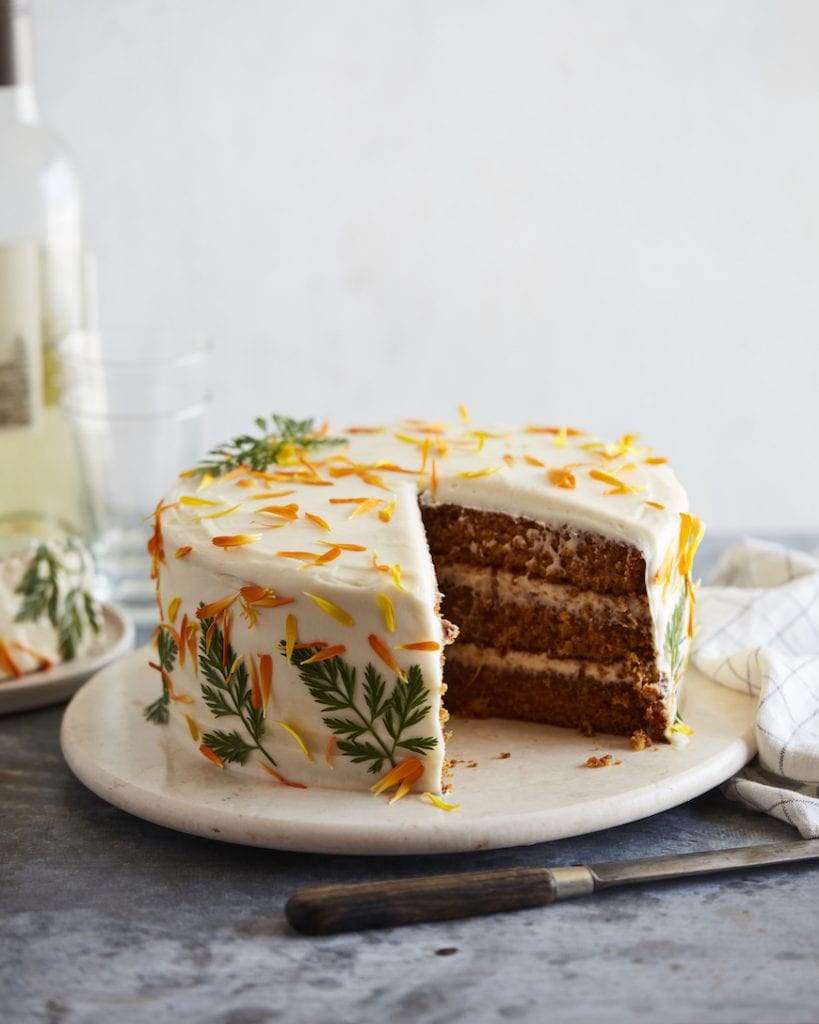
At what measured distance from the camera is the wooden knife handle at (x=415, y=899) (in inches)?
94.4

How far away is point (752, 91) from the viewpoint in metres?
5.22

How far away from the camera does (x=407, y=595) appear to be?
2701mm

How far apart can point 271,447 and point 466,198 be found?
207 centimetres

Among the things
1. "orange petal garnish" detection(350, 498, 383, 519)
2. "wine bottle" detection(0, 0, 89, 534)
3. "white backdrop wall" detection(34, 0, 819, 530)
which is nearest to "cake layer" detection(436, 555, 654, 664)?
"orange petal garnish" detection(350, 498, 383, 519)

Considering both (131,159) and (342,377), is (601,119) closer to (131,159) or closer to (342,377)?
(342,377)

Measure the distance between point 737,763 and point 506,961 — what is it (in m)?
0.84

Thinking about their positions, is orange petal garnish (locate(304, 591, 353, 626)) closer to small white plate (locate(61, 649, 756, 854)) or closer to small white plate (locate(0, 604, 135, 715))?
small white plate (locate(61, 649, 756, 854))

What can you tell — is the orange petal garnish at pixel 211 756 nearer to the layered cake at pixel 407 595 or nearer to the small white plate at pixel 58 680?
the layered cake at pixel 407 595

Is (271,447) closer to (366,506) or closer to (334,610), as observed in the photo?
(366,506)

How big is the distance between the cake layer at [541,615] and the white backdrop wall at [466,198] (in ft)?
6.95

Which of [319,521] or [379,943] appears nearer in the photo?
[379,943]

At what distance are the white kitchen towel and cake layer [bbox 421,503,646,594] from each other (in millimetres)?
361

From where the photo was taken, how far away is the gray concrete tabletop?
2232mm

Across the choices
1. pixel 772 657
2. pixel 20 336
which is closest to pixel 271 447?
pixel 20 336
